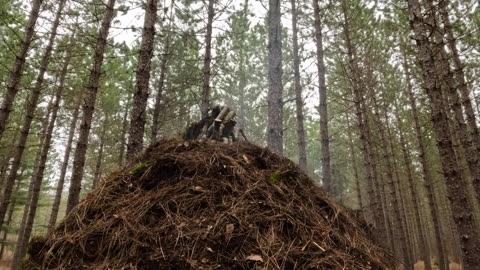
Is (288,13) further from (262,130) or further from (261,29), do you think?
(262,130)

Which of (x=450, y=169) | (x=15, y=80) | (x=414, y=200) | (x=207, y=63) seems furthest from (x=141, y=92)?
(x=414, y=200)

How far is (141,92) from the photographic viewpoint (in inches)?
221

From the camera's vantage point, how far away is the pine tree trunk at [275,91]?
848cm

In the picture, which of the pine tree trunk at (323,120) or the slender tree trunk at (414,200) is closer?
the pine tree trunk at (323,120)

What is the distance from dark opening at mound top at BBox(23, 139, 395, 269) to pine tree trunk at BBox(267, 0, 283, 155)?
169 inches

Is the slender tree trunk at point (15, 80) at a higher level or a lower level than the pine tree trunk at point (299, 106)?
lower

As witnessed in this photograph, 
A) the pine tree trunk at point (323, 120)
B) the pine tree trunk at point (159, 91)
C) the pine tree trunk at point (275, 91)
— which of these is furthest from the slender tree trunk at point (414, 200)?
the pine tree trunk at point (159, 91)

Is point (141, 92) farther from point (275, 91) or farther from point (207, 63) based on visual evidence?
point (207, 63)

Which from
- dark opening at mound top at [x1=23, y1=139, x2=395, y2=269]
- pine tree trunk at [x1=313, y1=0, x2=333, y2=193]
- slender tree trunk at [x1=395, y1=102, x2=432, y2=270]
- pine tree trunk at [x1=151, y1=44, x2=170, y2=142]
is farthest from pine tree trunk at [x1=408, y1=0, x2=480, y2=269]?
pine tree trunk at [x1=151, y1=44, x2=170, y2=142]

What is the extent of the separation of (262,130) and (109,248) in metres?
26.8

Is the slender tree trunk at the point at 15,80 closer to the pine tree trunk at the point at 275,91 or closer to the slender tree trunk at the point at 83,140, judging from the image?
the slender tree trunk at the point at 83,140

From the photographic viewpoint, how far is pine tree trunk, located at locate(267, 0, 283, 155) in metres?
8.48

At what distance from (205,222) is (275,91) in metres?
6.04

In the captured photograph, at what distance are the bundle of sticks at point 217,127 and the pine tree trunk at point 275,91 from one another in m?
3.05
